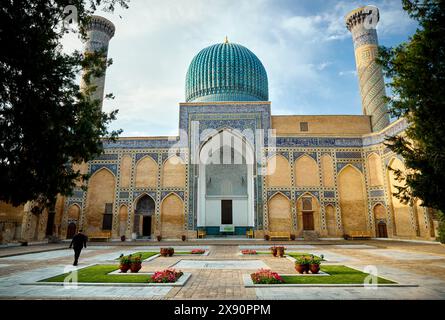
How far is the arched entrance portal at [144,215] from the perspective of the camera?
63.3 ft

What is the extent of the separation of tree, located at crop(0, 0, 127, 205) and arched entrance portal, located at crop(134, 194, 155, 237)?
14.6 meters

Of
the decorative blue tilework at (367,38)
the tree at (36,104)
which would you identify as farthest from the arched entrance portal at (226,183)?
the tree at (36,104)

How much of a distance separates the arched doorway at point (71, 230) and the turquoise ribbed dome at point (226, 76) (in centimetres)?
1307

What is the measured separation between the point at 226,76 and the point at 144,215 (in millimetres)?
12710

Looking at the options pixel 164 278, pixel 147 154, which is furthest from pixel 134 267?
pixel 147 154

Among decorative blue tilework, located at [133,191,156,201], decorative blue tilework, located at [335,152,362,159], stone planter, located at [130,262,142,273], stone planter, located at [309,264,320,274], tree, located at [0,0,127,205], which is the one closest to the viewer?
tree, located at [0,0,127,205]

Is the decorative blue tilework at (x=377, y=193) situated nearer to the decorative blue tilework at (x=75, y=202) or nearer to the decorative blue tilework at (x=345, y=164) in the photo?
the decorative blue tilework at (x=345, y=164)

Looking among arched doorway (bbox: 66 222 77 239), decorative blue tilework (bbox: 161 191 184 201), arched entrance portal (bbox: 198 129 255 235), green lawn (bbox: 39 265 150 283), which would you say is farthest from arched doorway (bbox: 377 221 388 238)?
arched doorway (bbox: 66 222 77 239)

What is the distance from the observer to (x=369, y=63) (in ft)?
69.5

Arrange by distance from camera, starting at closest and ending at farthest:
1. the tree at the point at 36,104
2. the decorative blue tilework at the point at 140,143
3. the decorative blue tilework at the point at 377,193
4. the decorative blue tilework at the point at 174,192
Result: 1. the tree at the point at 36,104
2. the decorative blue tilework at the point at 377,193
3. the decorative blue tilework at the point at 174,192
4. the decorative blue tilework at the point at 140,143

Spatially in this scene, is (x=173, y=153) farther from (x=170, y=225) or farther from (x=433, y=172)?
(x=433, y=172)

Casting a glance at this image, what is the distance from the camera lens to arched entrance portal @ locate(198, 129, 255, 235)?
2023cm

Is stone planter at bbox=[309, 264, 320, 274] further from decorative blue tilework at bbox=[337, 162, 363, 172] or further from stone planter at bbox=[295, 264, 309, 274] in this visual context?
decorative blue tilework at bbox=[337, 162, 363, 172]

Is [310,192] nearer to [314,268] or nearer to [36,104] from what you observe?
[314,268]
